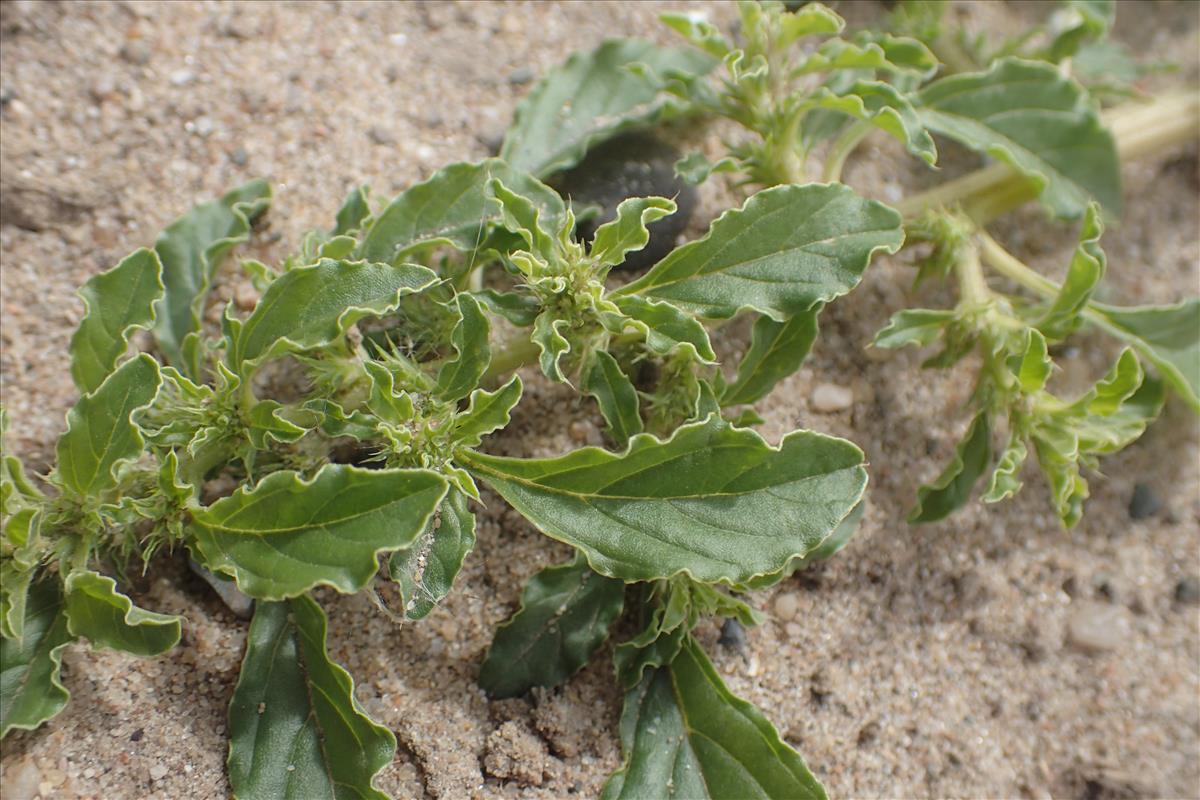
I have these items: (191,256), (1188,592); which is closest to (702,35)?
(191,256)

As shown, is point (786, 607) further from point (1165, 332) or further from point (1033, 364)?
point (1165, 332)

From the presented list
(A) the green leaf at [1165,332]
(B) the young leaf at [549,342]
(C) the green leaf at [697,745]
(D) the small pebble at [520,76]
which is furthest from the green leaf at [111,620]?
(A) the green leaf at [1165,332]

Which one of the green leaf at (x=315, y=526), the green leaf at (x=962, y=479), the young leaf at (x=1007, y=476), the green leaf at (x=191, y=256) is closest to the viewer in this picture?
the green leaf at (x=315, y=526)

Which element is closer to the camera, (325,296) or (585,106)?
(325,296)

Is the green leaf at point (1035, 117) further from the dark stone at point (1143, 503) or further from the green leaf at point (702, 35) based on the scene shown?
the dark stone at point (1143, 503)

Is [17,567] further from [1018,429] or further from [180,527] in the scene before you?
[1018,429]

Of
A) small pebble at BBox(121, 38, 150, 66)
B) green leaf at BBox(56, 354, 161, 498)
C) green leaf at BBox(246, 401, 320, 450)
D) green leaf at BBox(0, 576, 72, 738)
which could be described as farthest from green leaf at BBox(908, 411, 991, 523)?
small pebble at BBox(121, 38, 150, 66)

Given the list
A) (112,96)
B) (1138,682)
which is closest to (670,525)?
(1138,682)
